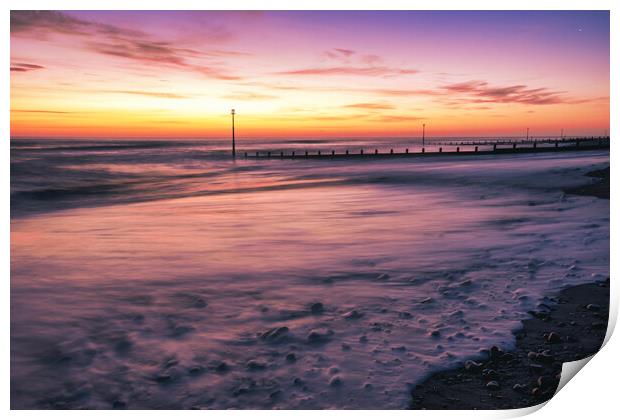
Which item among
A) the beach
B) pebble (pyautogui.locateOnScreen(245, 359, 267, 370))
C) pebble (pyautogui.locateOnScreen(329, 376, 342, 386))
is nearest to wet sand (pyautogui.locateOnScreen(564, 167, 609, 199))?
the beach

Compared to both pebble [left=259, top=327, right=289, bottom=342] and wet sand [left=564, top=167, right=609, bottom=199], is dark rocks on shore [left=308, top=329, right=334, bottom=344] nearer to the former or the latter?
pebble [left=259, top=327, right=289, bottom=342]

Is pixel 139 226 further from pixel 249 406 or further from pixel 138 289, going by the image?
pixel 249 406

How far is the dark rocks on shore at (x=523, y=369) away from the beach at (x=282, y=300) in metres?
0.04

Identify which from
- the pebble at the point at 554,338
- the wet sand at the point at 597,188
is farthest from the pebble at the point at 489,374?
the wet sand at the point at 597,188

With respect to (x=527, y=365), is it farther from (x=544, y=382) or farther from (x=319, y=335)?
(x=319, y=335)

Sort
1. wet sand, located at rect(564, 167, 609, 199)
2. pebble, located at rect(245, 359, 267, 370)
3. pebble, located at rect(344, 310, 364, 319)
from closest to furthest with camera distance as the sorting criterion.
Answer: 1. pebble, located at rect(245, 359, 267, 370)
2. pebble, located at rect(344, 310, 364, 319)
3. wet sand, located at rect(564, 167, 609, 199)

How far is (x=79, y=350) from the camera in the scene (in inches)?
A: 123

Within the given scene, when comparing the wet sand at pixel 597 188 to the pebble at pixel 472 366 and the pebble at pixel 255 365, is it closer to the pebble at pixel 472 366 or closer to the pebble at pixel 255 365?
the pebble at pixel 472 366

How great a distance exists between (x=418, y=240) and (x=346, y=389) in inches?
124

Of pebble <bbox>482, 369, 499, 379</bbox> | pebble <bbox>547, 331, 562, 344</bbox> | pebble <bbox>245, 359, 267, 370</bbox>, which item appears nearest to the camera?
pebble <bbox>482, 369, 499, 379</bbox>

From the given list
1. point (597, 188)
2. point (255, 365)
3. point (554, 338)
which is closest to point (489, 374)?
point (554, 338)

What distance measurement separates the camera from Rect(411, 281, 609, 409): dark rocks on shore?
258 centimetres

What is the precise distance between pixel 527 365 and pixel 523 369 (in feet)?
0.17

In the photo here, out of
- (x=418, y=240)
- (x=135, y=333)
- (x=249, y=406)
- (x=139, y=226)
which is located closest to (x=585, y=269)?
(x=418, y=240)
